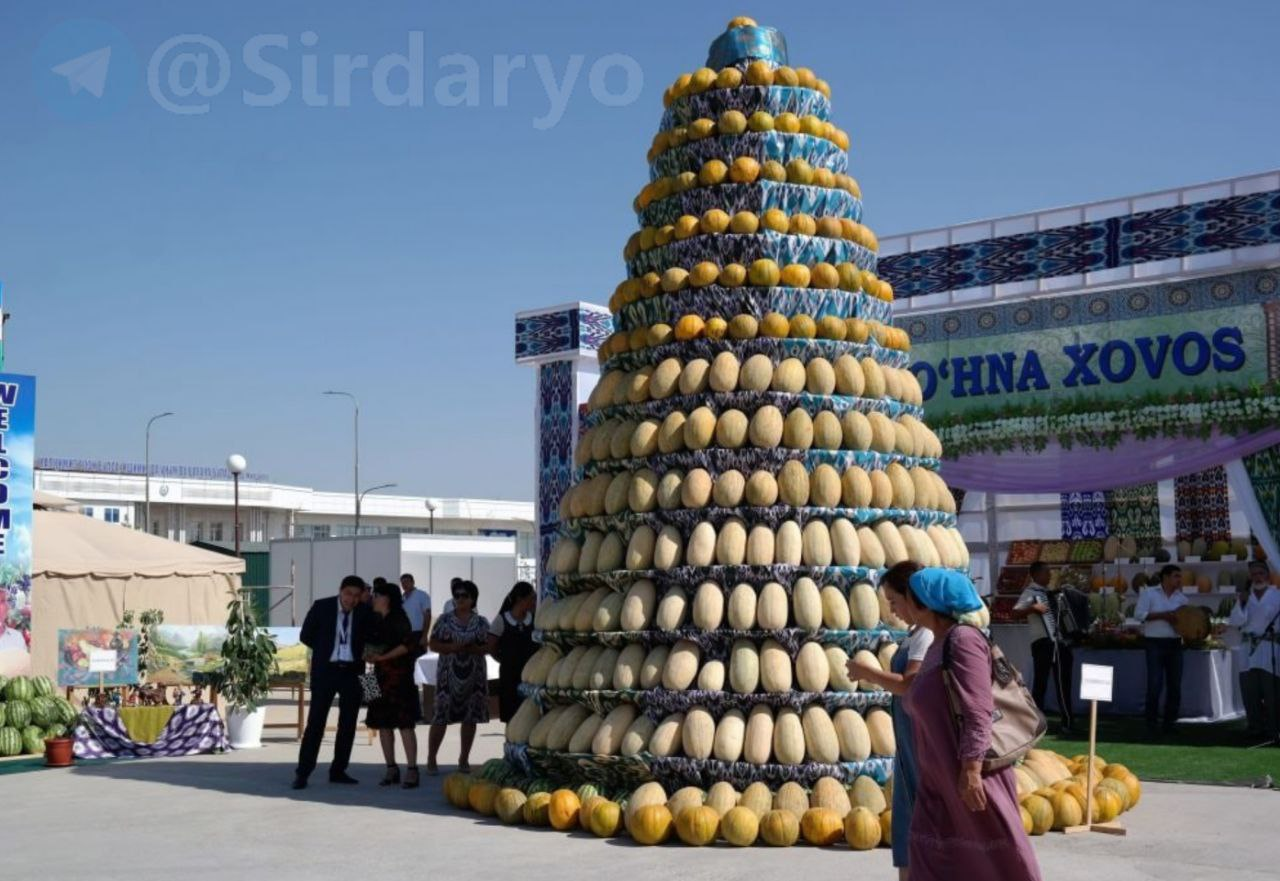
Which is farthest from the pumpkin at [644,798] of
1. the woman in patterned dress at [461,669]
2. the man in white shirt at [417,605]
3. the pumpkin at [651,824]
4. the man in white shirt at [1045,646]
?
the man in white shirt at [1045,646]

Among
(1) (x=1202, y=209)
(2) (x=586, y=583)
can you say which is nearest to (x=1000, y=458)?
(1) (x=1202, y=209)

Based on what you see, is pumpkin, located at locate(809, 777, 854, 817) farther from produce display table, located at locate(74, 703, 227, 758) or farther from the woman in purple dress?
produce display table, located at locate(74, 703, 227, 758)

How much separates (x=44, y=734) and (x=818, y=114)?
34.6 ft

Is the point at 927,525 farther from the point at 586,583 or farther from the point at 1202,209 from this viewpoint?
the point at 1202,209

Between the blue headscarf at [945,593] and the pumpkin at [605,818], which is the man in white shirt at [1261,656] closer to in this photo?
the pumpkin at [605,818]

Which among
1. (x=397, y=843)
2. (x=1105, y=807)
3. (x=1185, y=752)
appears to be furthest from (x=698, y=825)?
(x=1185, y=752)

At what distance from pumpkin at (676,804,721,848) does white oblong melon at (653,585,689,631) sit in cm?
121

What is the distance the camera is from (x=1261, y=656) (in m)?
13.5

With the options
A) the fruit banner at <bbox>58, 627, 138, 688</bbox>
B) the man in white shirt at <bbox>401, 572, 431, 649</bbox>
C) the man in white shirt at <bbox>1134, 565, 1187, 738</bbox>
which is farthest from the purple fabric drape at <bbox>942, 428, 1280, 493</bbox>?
the fruit banner at <bbox>58, 627, 138, 688</bbox>

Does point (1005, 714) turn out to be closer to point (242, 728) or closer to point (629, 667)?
point (629, 667)

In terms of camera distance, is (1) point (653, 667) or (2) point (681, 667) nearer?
(2) point (681, 667)

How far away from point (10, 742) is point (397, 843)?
7912mm

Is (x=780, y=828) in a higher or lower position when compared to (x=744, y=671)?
lower

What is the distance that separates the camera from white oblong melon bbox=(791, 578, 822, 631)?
28.0ft
